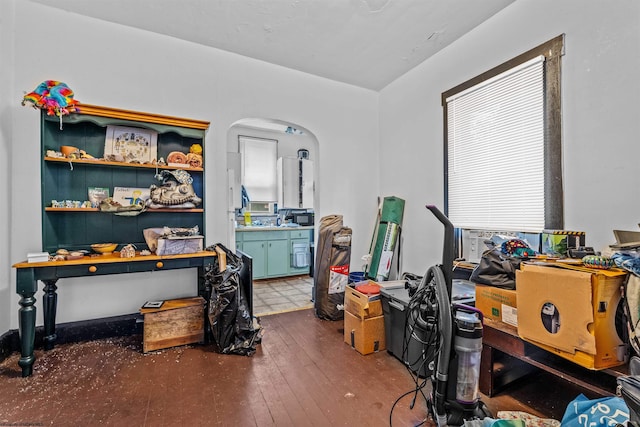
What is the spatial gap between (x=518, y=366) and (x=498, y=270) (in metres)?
0.74

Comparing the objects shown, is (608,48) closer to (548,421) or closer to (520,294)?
(520,294)

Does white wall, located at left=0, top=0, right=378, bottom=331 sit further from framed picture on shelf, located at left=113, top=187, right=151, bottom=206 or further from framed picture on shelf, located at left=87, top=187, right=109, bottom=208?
framed picture on shelf, located at left=113, top=187, right=151, bottom=206

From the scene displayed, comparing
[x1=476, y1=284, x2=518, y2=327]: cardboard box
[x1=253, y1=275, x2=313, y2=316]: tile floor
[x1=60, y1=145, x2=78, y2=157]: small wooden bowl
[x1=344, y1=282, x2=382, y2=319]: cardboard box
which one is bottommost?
[x1=253, y1=275, x2=313, y2=316]: tile floor

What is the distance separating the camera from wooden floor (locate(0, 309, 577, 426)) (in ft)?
5.48

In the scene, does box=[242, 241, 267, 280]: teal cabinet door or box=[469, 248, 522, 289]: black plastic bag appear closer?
box=[469, 248, 522, 289]: black plastic bag

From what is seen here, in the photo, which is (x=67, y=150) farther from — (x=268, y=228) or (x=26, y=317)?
(x=268, y=228)

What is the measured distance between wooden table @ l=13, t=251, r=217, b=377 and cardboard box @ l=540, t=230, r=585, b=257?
8.47ft

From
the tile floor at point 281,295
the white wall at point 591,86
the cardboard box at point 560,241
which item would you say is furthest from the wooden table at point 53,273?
the white wall at point 591,86

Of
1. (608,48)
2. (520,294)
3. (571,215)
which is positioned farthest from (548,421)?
(608,48)

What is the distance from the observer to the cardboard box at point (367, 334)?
2.39 meters

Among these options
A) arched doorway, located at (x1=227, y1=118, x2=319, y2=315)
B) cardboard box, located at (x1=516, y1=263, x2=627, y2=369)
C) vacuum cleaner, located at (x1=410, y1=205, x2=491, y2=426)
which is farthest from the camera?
arched doorway, located at (x1=227, y1=118, x2=319, y2=315)

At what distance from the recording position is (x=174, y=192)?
2.73m

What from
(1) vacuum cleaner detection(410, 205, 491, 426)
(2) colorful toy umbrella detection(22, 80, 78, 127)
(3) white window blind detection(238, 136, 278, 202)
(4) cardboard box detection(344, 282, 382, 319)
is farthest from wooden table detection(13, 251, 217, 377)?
(3) white window blind detection(238, 136, 278, 202)

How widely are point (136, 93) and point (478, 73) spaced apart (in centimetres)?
315
